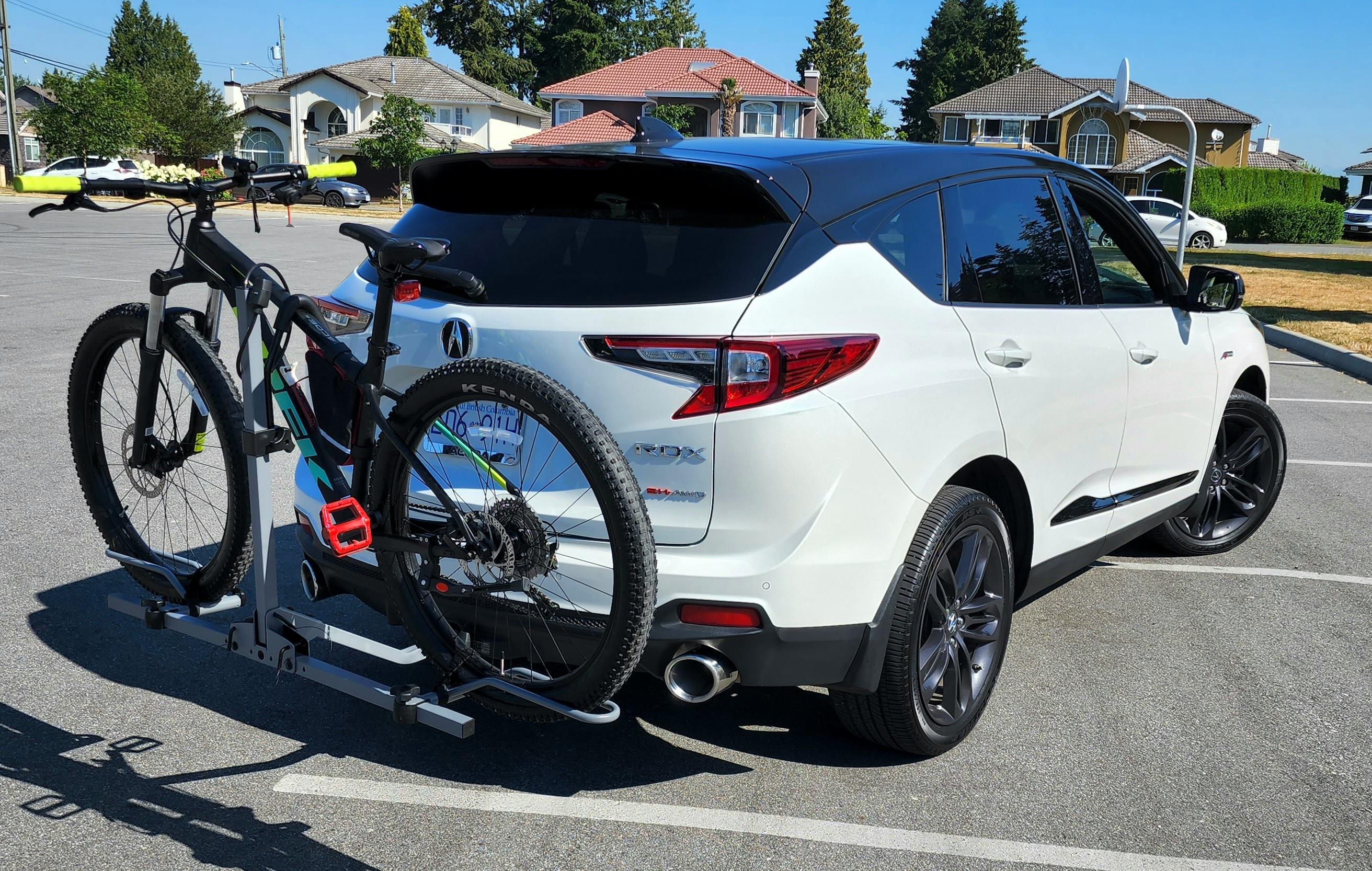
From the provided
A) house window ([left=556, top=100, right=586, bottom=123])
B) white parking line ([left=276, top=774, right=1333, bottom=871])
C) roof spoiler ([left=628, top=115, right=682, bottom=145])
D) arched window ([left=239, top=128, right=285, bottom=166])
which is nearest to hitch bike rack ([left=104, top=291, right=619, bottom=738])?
white parking line ([left=276, top=774, right=1333, bottom=871])

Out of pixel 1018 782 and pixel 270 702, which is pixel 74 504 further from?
pixel 1018 782

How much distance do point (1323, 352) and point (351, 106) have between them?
7159 cm

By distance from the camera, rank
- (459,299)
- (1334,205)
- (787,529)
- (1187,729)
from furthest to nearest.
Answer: (1334,205), (1187,729), (459,299), (787,529)

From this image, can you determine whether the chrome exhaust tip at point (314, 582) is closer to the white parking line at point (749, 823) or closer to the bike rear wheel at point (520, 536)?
the bike rear wheel at point (520, 536)

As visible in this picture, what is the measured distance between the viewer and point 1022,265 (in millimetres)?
3941

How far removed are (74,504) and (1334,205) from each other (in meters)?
54.4

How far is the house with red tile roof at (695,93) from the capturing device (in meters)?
74.2

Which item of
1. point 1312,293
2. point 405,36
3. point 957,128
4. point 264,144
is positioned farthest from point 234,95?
point 1312,293

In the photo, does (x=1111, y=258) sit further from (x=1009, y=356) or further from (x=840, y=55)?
(x=840, y=55)

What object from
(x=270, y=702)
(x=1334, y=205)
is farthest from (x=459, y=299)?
(x=1334, y=205)

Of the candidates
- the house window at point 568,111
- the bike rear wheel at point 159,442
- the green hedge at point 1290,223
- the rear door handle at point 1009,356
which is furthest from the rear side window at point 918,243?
the house window at point 568,111

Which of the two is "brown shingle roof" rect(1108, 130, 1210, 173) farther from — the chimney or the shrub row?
the chimney

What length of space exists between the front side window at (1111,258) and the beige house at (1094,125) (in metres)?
71.3

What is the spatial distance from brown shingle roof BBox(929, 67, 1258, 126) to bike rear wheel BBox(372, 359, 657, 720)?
81534 millimetres
